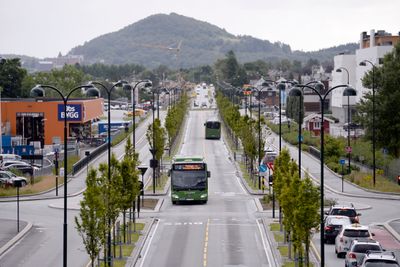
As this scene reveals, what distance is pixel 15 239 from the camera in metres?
47.3

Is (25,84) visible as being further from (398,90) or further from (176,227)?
(176,227)

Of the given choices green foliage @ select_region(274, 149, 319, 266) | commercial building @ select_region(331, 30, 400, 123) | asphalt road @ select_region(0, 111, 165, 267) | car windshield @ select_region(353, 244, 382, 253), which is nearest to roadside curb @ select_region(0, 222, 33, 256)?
asphalt road @ select_region(0, 111, 165, 267)

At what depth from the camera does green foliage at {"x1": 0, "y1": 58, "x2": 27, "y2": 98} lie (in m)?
159

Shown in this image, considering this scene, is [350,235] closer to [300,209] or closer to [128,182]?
[300,209]

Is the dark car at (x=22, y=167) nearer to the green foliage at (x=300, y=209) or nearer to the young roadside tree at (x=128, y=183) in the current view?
the young roadside tree at (x=128, y=183)

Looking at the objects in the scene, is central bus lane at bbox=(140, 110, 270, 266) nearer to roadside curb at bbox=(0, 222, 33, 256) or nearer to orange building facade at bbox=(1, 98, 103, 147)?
roadside curb at bbox=(0, 222, 33, 256)


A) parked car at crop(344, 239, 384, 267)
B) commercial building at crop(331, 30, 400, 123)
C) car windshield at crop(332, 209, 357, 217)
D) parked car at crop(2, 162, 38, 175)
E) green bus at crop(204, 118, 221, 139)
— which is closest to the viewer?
parked car at crop(344, 239, 384, 267)

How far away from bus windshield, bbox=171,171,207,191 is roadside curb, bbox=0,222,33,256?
1223cm

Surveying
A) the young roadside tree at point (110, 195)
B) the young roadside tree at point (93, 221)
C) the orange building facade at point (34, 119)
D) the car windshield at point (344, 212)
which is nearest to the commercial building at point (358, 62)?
the orange building facade at point (34, 119)

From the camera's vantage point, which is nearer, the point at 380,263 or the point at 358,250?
the point at 380,263

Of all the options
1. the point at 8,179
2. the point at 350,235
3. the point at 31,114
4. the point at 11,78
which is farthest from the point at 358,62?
the point at 350,235

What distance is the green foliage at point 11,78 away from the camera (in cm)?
15938

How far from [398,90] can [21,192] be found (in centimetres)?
3430

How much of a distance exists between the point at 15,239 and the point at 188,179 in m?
17.4
